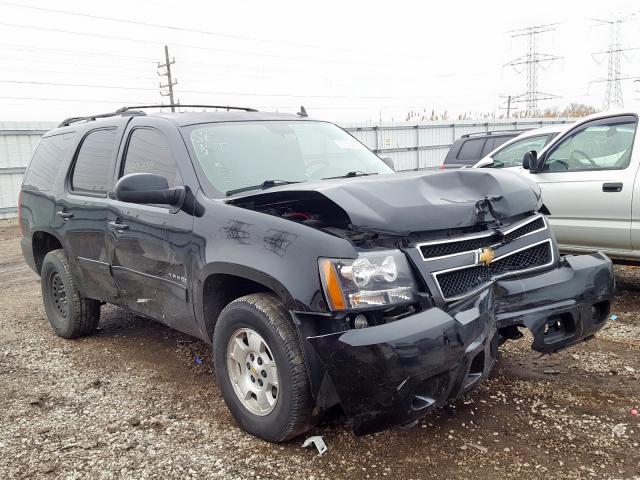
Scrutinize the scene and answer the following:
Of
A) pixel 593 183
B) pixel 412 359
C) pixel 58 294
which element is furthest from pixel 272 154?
Result: pixel 593 183

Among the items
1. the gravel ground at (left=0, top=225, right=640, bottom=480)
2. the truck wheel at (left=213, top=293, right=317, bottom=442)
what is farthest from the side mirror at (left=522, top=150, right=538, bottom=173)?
the truck wheel at (left=213, top=293, right=317, bottom=442)

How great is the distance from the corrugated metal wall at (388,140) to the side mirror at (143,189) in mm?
14969

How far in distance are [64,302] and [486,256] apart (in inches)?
156

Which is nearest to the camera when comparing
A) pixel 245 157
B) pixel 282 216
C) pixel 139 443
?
pixel 282 216

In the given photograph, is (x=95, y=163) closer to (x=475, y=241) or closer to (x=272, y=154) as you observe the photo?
(x=272, y=154)

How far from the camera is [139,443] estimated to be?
3.26 meters

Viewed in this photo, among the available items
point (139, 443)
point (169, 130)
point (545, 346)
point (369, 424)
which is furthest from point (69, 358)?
point (545, 346)

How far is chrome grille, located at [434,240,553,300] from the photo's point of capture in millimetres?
2820

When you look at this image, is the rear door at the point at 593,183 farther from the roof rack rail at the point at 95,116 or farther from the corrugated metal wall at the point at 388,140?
the corrugated metal wall at the point at 388,140

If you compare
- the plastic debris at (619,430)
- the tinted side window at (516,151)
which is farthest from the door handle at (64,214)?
the tinted side window at (516,151)

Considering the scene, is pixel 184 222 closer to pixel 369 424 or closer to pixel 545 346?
pixel 369 424

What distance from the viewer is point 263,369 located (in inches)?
121

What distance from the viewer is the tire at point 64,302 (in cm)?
505

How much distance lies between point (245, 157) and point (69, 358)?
2.42 metres
